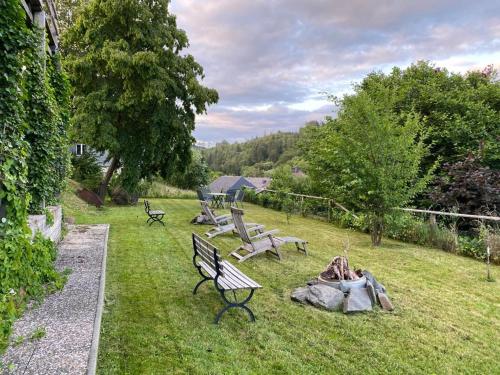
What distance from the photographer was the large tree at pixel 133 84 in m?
14.4

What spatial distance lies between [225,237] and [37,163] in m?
5.07

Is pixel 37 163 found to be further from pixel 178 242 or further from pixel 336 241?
pixel 336 241

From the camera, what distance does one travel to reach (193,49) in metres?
17.3

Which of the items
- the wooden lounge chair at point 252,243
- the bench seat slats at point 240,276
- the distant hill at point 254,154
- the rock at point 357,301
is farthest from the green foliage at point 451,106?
the distant hill at point 254,154

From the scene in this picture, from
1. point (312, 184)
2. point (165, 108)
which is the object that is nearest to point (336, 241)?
point (312, 184)

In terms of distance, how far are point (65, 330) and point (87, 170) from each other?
648 inches

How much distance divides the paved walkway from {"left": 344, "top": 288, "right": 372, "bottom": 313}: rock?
2730 mm

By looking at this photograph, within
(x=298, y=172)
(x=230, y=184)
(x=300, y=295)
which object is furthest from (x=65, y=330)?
(x=230, y=184)

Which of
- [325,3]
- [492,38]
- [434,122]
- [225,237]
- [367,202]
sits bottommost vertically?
[225,237]

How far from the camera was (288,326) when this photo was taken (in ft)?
12.3

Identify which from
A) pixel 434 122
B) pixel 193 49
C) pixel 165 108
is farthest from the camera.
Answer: pixel 193 49

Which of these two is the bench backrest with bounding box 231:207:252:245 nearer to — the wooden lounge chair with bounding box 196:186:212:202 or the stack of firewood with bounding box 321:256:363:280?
the stack of firewood with bounding box 321:256:363:280

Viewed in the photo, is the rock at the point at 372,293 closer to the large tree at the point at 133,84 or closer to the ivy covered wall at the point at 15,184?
the ivy covered wall at the point at 15,184

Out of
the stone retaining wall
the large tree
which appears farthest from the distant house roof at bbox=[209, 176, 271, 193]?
the stone retaining wall
